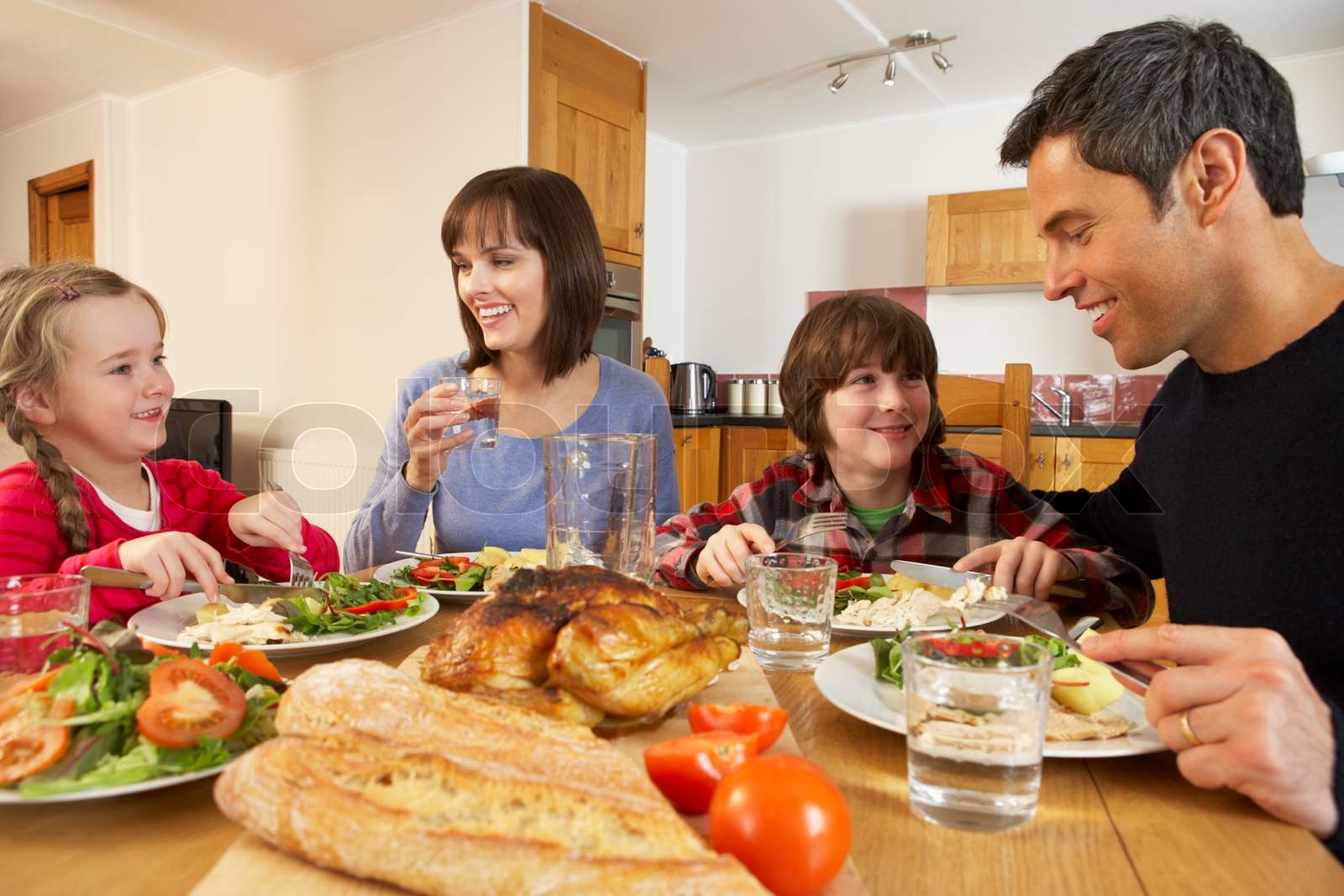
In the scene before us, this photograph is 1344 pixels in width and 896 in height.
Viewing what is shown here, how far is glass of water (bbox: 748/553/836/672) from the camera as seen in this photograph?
1080mm

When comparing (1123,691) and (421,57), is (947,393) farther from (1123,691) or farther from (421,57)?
(421,57)

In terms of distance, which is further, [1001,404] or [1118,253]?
[1001,404]

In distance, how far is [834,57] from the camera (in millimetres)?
4883

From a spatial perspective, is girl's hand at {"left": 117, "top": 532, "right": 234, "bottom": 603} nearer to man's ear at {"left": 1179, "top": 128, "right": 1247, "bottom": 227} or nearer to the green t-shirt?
the green t-shirt

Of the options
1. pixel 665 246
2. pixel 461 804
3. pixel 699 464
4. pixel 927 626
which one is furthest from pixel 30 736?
pixel 665 246

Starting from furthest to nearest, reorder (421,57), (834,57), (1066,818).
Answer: (834,57) → (421,57) → (1066,818)

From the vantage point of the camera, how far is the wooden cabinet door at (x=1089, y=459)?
4.23 meters

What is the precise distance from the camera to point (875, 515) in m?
2.17

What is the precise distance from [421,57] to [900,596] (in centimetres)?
425

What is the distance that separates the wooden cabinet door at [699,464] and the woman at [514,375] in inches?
101

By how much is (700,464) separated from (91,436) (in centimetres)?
375

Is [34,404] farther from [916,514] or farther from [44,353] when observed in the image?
[916,514]

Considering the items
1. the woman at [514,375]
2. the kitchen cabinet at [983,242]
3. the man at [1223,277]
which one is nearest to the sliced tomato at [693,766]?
the man at [1223,277]

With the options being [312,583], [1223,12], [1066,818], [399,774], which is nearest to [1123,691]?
[1066,818]
